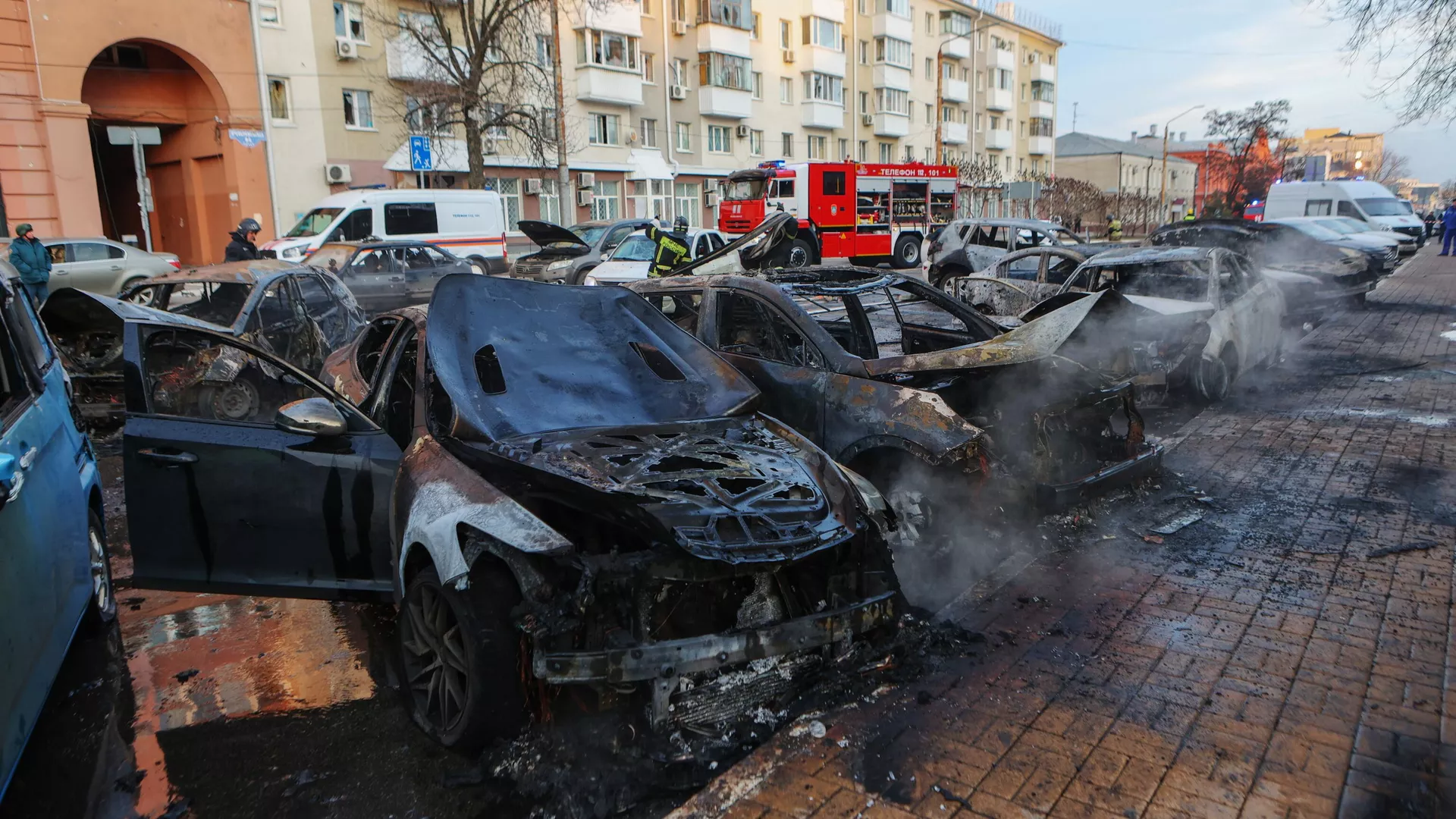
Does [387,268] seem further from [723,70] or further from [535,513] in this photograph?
[723,70]

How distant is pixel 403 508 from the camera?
358cm

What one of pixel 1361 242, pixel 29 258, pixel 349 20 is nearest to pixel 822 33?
pixel 349 20

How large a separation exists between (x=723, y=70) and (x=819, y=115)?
746cm

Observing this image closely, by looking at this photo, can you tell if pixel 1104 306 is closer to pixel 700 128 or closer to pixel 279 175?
pixel 279 175

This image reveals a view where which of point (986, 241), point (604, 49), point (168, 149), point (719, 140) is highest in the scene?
point (604, 49)

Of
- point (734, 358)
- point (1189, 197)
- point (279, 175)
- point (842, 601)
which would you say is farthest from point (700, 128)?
point (1189, 197)

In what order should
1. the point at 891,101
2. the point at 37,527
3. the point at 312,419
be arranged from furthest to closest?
the point at 891,101 < the point at 312,419 < the point at 37,527

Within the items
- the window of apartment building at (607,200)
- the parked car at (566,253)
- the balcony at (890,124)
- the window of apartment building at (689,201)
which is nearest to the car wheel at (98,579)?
the parked car at (566,253)

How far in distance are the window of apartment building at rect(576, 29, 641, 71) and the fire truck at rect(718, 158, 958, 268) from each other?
10338 millimetres

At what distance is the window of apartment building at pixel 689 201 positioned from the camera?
136 ft

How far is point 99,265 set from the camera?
60.1 feet

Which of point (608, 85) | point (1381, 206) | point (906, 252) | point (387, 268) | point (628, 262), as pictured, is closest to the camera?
point (387, 268)

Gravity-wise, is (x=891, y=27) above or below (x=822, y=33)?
above

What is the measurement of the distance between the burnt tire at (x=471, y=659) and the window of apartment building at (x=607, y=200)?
115 feet
